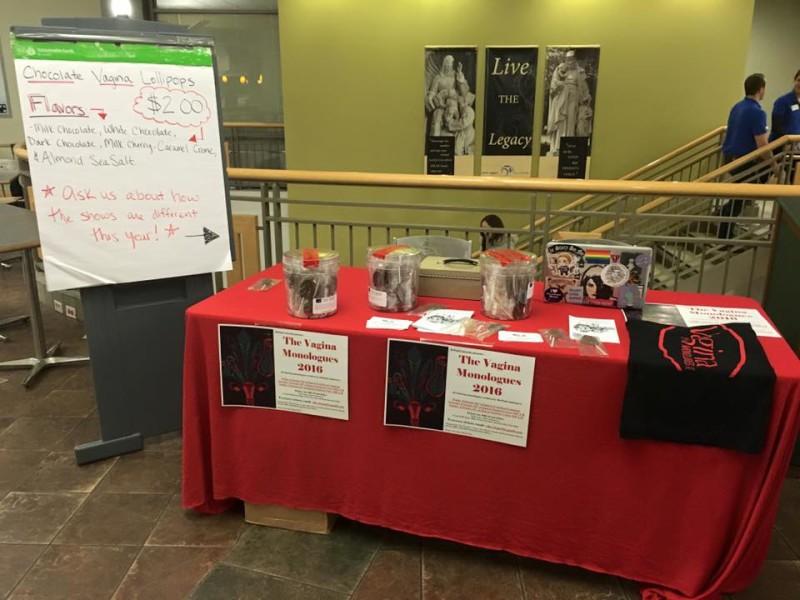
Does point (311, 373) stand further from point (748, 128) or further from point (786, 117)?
point (786, 117)

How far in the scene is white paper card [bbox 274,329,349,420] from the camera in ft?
5.84

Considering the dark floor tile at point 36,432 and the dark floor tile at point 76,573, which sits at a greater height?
the dark floor tile at point 36,432

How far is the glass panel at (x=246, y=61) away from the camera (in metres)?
6.14

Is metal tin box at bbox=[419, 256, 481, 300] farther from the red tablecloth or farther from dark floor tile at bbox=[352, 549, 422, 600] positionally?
dark floor tile at bbox=[352, 549, 422, 600]

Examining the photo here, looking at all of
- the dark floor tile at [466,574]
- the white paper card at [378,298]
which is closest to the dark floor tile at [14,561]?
the dark floor tile at [466,574]

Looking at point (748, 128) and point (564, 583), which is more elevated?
point (748, 128)

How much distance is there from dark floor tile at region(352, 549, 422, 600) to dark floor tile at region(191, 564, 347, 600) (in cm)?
8

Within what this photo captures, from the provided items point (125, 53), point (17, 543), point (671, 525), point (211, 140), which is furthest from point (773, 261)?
point (17, 543)

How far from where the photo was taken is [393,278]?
1.85 meters

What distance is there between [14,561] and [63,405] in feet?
3.97

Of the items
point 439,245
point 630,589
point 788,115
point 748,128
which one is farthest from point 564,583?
point 788,115

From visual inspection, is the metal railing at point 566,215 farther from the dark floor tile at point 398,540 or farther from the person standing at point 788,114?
the dark floor tile at point 398,540

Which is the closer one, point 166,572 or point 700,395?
point 700,395

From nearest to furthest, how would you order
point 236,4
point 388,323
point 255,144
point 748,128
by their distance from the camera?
point 388,323 → point 748,128 → point 236,4 → point 255,144
